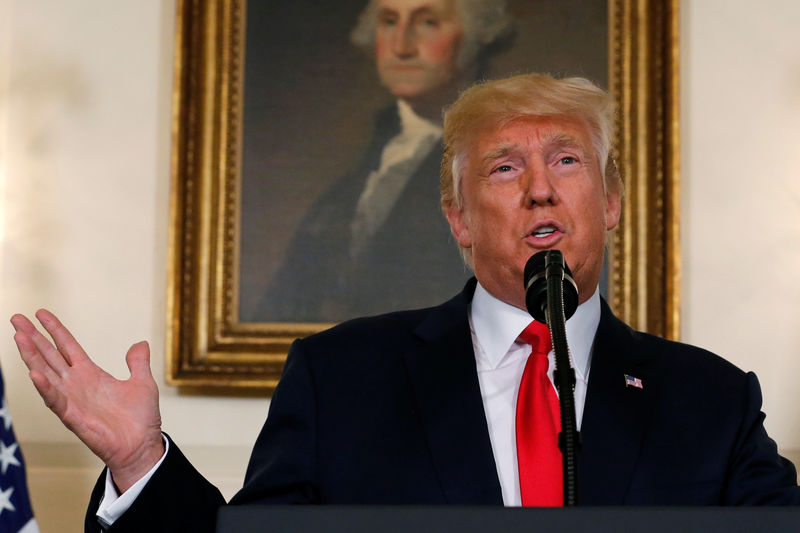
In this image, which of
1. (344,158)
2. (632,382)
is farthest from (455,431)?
(344,158)

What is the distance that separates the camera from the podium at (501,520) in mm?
1141

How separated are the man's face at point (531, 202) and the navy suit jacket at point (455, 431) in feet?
0.50

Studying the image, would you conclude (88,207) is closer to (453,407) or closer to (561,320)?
(453,407)

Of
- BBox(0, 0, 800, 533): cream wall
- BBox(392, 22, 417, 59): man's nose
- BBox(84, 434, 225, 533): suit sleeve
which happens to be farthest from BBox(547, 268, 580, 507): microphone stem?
BBox(392, 22, 417, 59): man's nose

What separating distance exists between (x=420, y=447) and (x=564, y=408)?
67cm

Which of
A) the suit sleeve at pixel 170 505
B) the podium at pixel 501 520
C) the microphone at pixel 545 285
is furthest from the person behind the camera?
the suit sleeve at pixel 170 505

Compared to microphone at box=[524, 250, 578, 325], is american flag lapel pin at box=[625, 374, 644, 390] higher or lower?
lower

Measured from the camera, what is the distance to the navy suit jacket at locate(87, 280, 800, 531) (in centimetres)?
198

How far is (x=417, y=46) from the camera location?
3.71 metres

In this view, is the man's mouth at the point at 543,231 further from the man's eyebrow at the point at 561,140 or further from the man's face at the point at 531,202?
the man's eyebrow at the point at 561,140

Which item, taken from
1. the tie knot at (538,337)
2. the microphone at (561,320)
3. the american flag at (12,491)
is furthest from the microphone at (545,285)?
the american flag at (12,491)

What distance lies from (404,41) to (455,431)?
202 cm

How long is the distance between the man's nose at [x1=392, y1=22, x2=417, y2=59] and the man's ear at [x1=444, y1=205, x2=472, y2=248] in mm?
A: 1281

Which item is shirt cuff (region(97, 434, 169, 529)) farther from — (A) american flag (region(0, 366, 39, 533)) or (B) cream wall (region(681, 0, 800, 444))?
(B) cream wall (region(681, 0, 800, 444))
